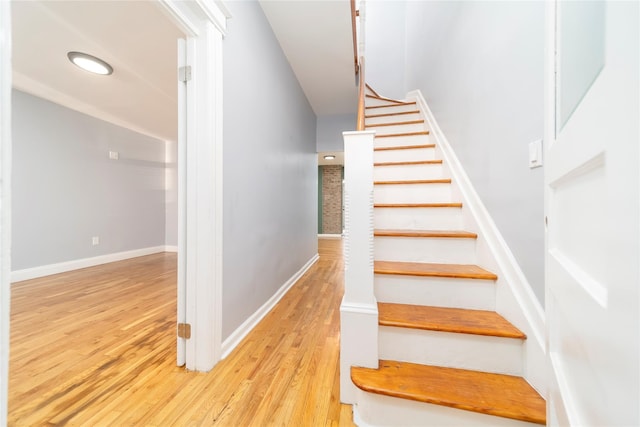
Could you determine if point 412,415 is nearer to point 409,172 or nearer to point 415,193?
point 415,193

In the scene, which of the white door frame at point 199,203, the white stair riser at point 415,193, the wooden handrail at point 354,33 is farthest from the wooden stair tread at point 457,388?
the wooden handrail at point 354,33

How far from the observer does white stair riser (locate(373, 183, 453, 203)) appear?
6.19 ft

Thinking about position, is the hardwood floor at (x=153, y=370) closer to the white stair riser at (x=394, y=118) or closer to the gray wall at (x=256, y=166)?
the gray wall at (x=256, y=166)

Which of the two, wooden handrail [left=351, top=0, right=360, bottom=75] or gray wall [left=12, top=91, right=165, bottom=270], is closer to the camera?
wooden handrail [left=351, top=0, right=360, bottom=75]

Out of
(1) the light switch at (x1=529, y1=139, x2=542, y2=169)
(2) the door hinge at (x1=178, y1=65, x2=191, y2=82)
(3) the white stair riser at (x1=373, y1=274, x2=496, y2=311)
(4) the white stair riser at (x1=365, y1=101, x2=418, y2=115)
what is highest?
(4) the white stair riser at (x1=365, y1=101, x2=418, y2=115)

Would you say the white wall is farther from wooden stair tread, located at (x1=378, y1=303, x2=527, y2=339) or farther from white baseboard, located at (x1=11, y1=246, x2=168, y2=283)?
white baseboard, located at (x1=11, y1=246, x2=168, y2=283)

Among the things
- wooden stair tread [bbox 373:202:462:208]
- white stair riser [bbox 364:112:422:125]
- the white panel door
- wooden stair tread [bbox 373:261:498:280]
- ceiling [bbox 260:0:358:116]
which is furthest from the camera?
white stair riser [bbox 364:112:422:125]

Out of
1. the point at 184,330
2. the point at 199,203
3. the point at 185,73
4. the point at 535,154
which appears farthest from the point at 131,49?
the point at 535,154

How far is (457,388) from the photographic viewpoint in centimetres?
90

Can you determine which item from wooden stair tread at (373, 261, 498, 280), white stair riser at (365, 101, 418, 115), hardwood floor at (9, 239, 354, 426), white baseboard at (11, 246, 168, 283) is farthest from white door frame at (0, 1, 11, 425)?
white baseboard at (11, 246, 168, 283)

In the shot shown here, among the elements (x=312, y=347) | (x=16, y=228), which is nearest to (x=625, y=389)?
(x=312, y=347)

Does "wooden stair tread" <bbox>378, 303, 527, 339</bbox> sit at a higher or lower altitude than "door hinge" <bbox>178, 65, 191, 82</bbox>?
lower

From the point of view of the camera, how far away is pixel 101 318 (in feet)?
6.20

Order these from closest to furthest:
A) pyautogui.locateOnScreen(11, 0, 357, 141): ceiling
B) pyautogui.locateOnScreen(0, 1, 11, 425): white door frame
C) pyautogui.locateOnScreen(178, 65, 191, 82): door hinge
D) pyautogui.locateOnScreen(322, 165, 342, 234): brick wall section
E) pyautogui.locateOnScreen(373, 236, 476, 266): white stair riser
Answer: pyautogui.locateOnScreen(0, 1, 11, 425): white door frame, pyautogui.locateOnScreen(178, 65, 191, 82): door hinge, pyautogui.locateOnScreen(373, 236, 476, 266): white stair riser, pyautogui.locateOnScreen(11, 0, 357, 141): ceiling, pyautogui.locateOnScreen(322, 165, 342, 234): brick wall section
